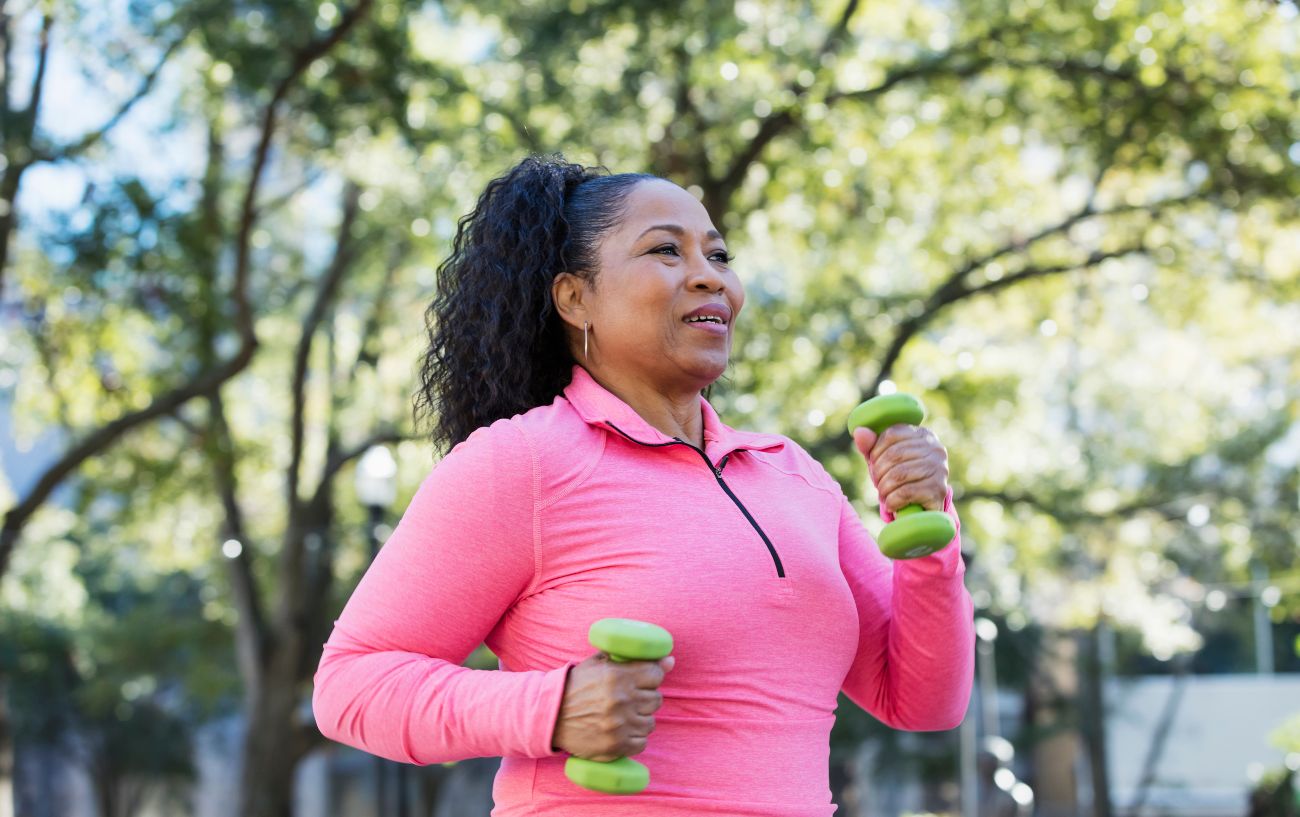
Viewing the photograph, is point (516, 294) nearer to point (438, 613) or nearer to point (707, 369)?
point (707, 369)

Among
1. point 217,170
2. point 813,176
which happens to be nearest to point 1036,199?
point 813,176

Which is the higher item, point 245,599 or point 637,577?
point 245,599

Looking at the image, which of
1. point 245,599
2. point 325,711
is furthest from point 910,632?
point 245,599

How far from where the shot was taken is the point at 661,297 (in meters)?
1.96

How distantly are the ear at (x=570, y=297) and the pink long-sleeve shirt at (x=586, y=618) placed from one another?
0.23 m

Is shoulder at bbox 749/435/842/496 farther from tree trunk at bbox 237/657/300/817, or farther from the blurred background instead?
tree trunk at bbox 237/657/300/817

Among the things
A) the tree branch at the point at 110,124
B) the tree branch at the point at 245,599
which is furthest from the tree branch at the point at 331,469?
the tree branch at the point at 110,124

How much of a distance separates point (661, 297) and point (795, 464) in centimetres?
32

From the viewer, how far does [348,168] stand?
10.4 meters

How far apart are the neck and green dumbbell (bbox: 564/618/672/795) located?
0.49 m

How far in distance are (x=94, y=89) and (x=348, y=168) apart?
1809 mm

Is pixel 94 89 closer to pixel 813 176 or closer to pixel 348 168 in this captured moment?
pixel 348 168

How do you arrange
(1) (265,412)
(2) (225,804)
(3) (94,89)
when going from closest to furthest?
(3) (94,89) < (1) (265,412) < (2) (225,804)

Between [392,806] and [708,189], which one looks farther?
[392,806]
